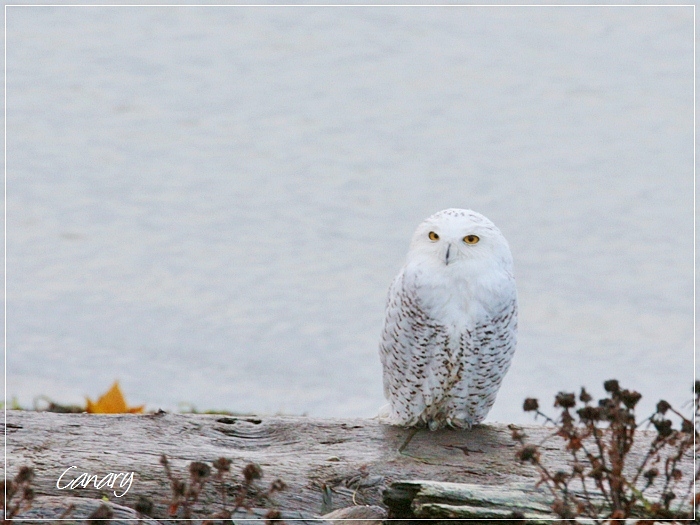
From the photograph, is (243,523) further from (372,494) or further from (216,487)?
(372,494)

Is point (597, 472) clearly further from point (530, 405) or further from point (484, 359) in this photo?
point (484, 359)

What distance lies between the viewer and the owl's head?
252 cm

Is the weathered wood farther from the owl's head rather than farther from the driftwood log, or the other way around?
the owl's head

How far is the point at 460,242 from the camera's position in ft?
8.28

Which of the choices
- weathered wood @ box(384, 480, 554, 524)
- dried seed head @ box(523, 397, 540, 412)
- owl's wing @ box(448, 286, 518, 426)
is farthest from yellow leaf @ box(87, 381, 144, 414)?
dried seed head @ box(523, 397, 540, 412)

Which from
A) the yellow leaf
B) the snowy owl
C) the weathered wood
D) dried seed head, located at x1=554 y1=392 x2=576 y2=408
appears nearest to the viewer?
dried seed head, located at x1=554 y1=392 x2=576 y2=408

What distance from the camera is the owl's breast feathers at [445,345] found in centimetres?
251

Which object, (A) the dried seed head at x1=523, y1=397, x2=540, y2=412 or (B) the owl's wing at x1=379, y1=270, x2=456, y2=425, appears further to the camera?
(B) the owl's wing at x1=379, y1=270, x2=456, y2=425

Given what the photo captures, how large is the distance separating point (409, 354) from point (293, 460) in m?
0.52

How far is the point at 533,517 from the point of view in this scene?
180 cm

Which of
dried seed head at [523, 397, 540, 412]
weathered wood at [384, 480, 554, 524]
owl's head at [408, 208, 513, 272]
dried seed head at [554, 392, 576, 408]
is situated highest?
owl's head at [408, 208, 513, 272]

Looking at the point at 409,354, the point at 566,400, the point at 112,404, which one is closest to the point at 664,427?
the point at 566,400

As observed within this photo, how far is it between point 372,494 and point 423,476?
148mm

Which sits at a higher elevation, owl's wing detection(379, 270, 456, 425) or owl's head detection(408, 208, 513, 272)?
owl's head detection(408, 208, 513, 272)
